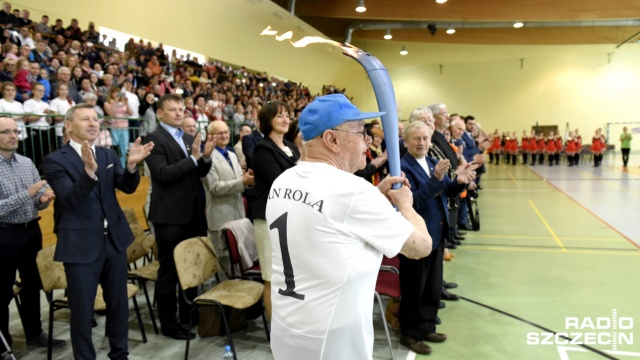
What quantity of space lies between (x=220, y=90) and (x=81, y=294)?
1071cm

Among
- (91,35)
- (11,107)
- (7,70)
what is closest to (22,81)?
(7,70)

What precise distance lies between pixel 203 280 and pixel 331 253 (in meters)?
2.36

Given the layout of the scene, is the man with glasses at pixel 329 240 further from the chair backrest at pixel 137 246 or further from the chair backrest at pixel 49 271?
the chair backrest at pixel 137 246

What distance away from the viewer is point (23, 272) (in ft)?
11.9

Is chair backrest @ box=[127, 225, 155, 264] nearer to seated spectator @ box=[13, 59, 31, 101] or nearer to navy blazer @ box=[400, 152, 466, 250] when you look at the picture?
navy blazer @ box=[400, 152, 466, 250]

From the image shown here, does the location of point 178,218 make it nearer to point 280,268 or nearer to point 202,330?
point 202,330

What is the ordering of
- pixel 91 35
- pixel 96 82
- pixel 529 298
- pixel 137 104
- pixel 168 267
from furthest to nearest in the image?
1. pixel 91 35
2. pixel 137 104
3. pixel 96 82
4. pixel 529 298
5. pixel 168 267

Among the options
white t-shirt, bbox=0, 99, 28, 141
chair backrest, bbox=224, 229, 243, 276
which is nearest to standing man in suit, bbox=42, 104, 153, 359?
chair backrest, bbox=224, 229, 243, 276

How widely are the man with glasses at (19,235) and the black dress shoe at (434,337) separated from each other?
2.93 meters

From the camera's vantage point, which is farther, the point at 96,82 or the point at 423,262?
the point at 96,82

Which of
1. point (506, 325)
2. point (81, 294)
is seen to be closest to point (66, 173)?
point (81, 294)

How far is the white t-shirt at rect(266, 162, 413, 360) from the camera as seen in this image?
1379mm

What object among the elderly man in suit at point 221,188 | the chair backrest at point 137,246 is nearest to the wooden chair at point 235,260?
the elderly man in suit at point 221,188

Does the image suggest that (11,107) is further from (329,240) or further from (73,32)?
(329,240)
